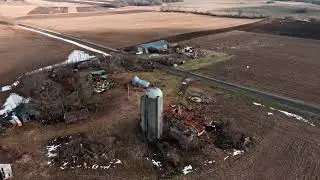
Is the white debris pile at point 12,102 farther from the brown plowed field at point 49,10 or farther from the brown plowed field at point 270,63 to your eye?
the brown plowed field at point 49,10

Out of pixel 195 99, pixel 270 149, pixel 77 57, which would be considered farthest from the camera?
pixel 77 57

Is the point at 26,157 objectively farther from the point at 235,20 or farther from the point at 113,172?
the point at 235,20

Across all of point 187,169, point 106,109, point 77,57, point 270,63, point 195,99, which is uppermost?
point 77,57

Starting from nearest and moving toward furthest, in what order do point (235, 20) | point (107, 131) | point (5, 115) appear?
1. point (107, 131)
2. point (5, 115)
3. point (235, 20)

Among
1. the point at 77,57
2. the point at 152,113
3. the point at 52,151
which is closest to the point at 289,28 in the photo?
the point at 77,57

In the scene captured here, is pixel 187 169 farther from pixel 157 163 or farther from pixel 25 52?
pixel 25 52

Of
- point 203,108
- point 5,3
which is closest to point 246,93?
point 203,108

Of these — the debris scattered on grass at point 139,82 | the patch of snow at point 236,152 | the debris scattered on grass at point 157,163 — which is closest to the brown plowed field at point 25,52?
the debris scattered on grass at point 139,82
